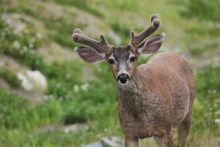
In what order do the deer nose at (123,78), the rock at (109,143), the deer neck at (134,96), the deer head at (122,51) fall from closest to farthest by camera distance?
the deer nose at (123,78), the deer head at (122,51), the deer neck at (134,96), the rock at (109,143)

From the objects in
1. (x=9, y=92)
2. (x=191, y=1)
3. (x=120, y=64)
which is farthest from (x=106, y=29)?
(x=120, y=64)

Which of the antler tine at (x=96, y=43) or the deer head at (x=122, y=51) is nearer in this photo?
the deer head at (x=122, y=51)

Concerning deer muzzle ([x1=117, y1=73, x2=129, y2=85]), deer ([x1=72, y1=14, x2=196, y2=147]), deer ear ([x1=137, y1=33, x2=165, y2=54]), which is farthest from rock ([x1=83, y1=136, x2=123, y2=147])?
deer muzzle ([x1=117, y1=73, x2=129, y2=85])

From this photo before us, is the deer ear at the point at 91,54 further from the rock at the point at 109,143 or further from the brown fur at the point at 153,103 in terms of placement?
the rock at the point at 109,143

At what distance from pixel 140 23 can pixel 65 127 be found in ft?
26.9

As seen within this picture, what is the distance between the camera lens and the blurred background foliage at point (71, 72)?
23.5ft

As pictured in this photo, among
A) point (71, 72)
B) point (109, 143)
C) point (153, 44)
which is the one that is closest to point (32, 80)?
point (71, 72)

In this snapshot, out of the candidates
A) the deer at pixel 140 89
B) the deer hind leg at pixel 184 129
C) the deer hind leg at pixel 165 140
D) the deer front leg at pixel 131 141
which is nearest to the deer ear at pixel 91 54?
the deer at pixel 140 89

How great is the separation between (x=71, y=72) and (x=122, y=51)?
20.4 feet

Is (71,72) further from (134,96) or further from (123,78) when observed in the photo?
(123,78)

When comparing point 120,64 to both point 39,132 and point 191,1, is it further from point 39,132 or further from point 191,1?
point 191,1

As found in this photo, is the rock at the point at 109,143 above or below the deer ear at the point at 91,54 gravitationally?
below

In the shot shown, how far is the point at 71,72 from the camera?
10344 mm

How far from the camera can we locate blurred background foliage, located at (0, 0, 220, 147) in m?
7.15
